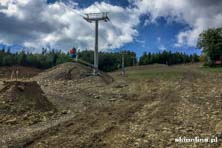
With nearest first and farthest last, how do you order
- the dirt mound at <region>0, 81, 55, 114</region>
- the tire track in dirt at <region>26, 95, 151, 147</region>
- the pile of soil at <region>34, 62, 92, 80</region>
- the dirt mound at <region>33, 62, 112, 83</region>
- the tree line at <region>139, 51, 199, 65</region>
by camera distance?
1. the tire track in dirt at <region>26, 95, 151, 147</region>
2. the dirt mound at <region>0, 81, 55, 114</region>
3. the dirt mound at <region>33, 62, 112, 83</region>
4. the pile of soil at <region>34, 62, 92, 80</region>
5. the tree line at <region>139, 51, 199, 65</region>

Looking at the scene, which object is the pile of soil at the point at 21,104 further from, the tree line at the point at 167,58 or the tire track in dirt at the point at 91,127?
the tree line at the point at 167,58

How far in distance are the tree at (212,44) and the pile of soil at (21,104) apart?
39.6m

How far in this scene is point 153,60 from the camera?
7125 centimetres

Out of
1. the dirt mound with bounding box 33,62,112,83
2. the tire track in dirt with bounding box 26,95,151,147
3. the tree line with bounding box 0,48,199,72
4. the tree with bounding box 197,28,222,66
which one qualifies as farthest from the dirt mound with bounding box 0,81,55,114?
the tree with bounding box 197,28,222,66

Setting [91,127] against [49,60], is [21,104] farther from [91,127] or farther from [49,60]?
[49,60]

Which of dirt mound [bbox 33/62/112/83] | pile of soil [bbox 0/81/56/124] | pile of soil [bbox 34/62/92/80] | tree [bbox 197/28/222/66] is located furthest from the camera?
tree [bbox 197/28/222/66]

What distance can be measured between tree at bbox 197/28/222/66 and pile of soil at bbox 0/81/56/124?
130 ft

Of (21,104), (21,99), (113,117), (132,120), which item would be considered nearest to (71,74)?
(21,99)

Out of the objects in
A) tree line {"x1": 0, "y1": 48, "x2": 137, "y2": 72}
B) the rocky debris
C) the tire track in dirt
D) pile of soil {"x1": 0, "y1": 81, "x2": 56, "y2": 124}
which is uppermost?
tree line {"x1": 0, "y1": 48, "x2": 137, "y2": 72}

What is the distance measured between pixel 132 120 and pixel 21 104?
456 cm

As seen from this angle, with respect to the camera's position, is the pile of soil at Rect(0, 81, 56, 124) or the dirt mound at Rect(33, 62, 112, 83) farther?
the dirt mound at Rect(33, 62, 112, 83)

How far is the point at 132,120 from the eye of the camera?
34.4 ft

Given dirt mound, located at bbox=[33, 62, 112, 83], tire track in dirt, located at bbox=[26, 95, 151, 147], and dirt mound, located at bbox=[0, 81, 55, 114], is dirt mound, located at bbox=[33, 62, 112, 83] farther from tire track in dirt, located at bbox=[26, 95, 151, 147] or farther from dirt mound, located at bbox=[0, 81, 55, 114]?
tire track in dirt, located at bbox=[26, 95, 151, 147]

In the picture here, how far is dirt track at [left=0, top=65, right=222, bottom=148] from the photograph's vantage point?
810 centimetres
